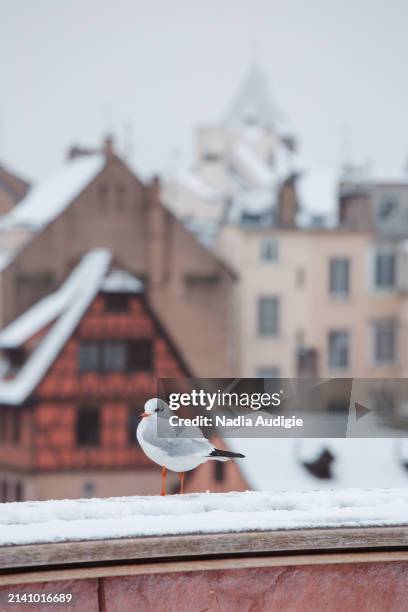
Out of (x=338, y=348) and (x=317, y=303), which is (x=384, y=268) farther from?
(x=338, y=348)

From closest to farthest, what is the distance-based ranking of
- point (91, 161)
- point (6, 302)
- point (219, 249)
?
point (6, 302)
point (91, 161)
point (219, 249)

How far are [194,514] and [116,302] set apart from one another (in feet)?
45.4

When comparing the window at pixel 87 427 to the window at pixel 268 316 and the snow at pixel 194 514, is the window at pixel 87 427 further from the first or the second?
the snow at pixel 194 514

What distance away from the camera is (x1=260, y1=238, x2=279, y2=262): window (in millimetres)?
21547

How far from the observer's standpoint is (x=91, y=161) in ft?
65.3

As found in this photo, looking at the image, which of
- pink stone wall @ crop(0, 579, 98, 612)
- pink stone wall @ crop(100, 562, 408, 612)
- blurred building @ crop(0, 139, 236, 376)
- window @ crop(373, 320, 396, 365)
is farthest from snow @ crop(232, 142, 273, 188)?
pink stone wall @ crop(0, 579, 98, 612)

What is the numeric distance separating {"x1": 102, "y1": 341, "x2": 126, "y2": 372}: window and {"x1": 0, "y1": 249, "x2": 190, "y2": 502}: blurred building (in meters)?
0.02

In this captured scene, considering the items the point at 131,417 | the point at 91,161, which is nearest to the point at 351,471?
the point at 131,417

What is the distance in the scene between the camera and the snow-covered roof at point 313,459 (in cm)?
1190

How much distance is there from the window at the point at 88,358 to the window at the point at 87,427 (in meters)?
0.67

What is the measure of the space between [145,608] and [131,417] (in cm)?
1392

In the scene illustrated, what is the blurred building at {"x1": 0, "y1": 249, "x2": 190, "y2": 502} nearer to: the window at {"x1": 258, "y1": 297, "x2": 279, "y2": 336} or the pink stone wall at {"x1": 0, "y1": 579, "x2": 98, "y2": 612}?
the window at {"x1": 258, "y1": 297, "x2": 279, "y2": 336}

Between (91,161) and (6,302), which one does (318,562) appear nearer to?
(6,302)

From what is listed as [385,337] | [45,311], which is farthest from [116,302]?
[385,337]
